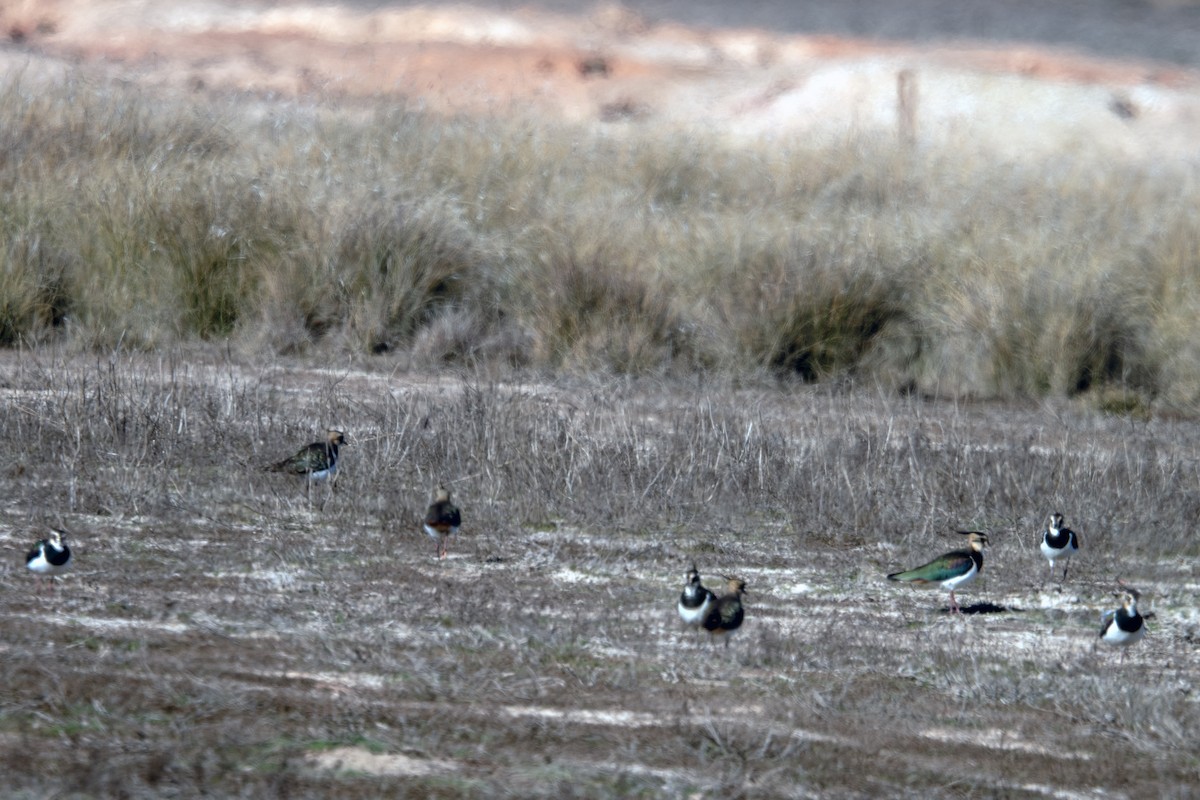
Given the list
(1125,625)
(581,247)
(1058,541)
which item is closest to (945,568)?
(1058,541)

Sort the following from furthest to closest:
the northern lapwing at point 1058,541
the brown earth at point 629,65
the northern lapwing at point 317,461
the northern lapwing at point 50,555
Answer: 1. the brown earth at point 629,65
2. the northern lapwing at point 317,461
3. the northern lapwing at point 1058,541
4. the northern lapwing at point 50,555

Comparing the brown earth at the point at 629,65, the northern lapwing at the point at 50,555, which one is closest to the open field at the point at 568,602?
the northern lapwing at the point at 50,555

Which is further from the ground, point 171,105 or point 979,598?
point 171,105

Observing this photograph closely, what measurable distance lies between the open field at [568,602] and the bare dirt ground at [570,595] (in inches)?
0.7

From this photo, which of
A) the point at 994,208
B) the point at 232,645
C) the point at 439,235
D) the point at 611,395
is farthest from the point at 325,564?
the point at 994,208

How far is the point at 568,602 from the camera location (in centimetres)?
649

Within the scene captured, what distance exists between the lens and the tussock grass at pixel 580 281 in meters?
12.6

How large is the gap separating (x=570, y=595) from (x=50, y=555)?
2.07 metres

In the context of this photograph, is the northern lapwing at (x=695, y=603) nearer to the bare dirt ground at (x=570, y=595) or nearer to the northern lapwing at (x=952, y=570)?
the bare dirt ground at (x=570, y=595)

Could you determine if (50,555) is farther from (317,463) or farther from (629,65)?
(629,65)

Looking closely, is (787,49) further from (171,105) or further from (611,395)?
(611,395)

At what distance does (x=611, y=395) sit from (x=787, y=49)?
1069 inches

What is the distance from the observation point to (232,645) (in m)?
5.65

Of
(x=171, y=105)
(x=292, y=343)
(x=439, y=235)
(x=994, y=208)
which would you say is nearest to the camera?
(x=292, y=343)
